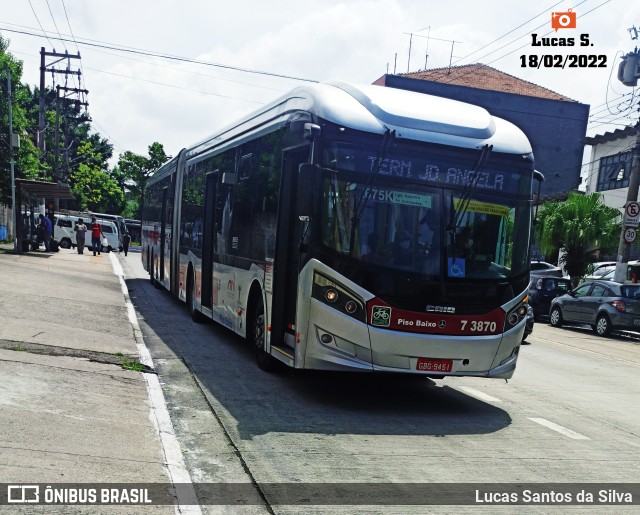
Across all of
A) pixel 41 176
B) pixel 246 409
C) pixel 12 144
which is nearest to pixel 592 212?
pixel 12 144

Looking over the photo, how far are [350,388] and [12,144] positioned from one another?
23263 mm

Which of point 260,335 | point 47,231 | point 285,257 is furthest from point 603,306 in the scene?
point 47,231

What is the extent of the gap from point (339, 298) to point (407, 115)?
2146 mm

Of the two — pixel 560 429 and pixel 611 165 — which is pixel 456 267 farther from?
pixel 611 165

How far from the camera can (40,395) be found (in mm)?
6988

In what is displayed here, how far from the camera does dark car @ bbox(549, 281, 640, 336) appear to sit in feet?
70.0

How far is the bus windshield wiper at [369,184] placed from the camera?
7.74 metres

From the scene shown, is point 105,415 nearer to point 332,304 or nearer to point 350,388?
point 332,304

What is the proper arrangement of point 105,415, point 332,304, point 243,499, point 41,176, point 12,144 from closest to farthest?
point 243,499
point 105,415
point 332,304
point 12,144
point 41,176

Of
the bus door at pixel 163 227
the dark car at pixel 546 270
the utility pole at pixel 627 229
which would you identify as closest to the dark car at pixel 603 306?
the utility pole at pixel 627 229

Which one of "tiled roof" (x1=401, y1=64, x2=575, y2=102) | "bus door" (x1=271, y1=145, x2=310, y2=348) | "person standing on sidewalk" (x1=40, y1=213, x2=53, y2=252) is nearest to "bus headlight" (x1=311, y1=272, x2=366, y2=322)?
"bus door" (x1=271, y1=145, x2=310, y2=348)

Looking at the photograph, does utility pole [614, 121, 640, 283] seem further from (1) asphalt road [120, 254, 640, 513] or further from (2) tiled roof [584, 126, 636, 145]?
(2) tiled roof [584, 126, 636, 145]

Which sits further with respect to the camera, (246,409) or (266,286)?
(266,286)

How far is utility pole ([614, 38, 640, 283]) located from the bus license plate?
17.7 m
